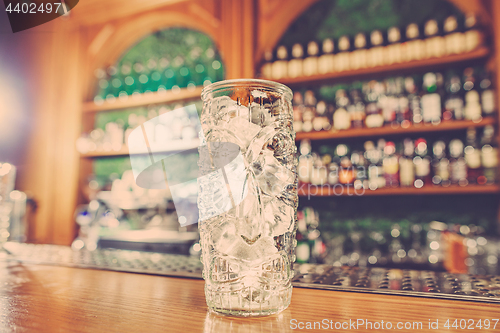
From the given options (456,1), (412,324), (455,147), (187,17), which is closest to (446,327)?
(412,324)

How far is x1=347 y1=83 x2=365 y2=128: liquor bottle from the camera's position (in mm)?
2260

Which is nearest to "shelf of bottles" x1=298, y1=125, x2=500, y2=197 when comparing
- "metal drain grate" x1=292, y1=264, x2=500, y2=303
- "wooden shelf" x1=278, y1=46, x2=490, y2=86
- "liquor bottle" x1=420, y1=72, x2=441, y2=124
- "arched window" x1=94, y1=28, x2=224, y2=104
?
"liquor bottle" x1=420, y1=72, x2=441, y2=124

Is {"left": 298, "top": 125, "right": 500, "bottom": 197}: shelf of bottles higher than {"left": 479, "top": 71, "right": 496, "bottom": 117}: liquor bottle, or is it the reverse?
{"left": 479, "top": 71, "right": 496, "bottom": 117}: liquor bottle

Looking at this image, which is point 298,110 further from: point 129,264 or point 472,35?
point 129,264

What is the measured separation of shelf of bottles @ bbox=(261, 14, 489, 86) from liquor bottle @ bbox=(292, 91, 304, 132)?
5.2 inches

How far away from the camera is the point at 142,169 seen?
3510 mm

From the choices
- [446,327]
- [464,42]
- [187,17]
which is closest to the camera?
[446,327]

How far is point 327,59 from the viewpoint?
237cm

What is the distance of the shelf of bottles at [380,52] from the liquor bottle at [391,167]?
0.55 metres

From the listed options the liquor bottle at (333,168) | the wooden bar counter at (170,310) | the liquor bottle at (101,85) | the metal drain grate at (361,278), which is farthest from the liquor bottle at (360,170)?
the liquor bottle at (101,85)

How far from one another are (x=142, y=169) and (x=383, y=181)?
2394mm

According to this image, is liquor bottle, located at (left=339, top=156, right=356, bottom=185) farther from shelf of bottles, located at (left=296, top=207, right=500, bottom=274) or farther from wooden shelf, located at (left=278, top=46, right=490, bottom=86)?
wooden shelf, located at (left=278, top=46, right=490, bottom=86)

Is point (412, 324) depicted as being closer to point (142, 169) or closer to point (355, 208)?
point (355, 208)

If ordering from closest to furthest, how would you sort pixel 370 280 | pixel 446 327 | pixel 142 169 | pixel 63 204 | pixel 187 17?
pixel 446 327
pixel 370 280
pixel 187 17
pixel 63 204
pixel 142 169
